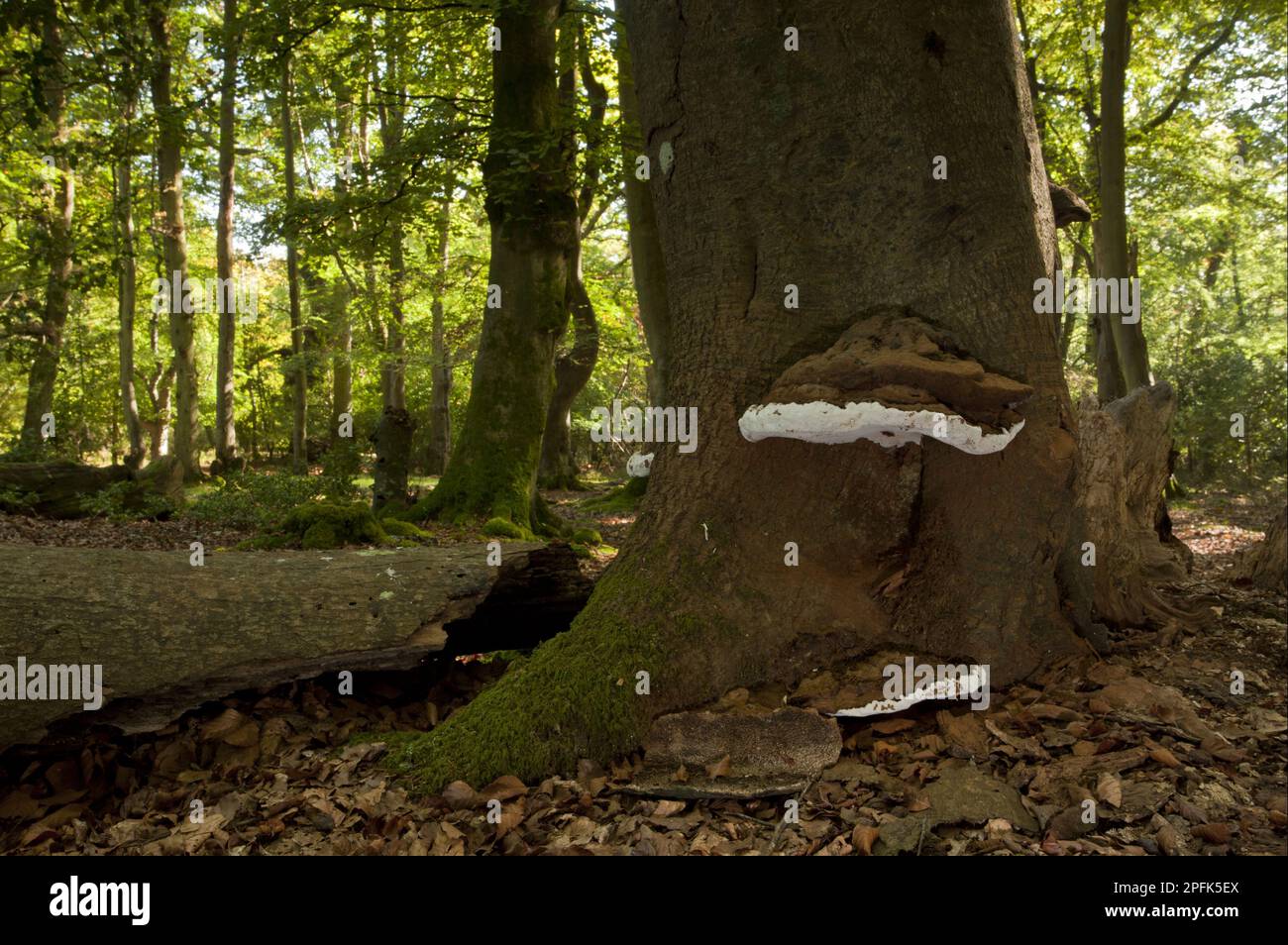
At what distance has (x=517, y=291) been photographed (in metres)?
9.43

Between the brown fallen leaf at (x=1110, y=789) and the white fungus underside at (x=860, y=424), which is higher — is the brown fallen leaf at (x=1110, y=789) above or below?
below

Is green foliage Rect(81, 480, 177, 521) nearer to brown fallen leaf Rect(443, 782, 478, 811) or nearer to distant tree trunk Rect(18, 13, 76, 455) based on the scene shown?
distant tree trunk Rect(18, 13, 76, 455)

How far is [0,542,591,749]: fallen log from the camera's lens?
3465 millimetres

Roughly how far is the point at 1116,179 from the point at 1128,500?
7601 millimetres

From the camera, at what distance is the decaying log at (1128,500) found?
491cm

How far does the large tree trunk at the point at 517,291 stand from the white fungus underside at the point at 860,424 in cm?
608

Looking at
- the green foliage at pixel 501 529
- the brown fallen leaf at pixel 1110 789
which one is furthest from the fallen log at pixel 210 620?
the green foliage at pixel 501 529

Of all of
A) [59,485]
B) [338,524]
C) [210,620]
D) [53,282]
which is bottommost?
[210,620]

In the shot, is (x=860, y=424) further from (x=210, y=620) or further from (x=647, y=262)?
(x=647, y=262)

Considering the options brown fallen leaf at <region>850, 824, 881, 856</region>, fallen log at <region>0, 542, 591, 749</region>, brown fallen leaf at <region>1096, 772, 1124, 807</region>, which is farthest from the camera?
fallen log at <region>0, 542, 591, 749</region>

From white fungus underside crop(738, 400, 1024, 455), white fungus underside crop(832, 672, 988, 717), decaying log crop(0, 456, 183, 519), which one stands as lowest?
white fungus underside crop(832, 672, 988, 717)

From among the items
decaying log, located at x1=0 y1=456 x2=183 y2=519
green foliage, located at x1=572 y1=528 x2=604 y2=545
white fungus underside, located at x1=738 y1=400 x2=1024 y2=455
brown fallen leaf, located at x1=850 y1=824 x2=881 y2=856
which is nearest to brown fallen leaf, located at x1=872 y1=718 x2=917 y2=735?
brown fallen leaf, located at x1=850 y1=824 x2=881 y2=856

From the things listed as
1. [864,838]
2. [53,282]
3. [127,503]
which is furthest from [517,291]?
[53,282]

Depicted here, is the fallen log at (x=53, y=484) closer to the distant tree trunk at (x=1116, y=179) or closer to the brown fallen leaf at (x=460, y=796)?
the brown fallen leaf at (x=460, y=796)
